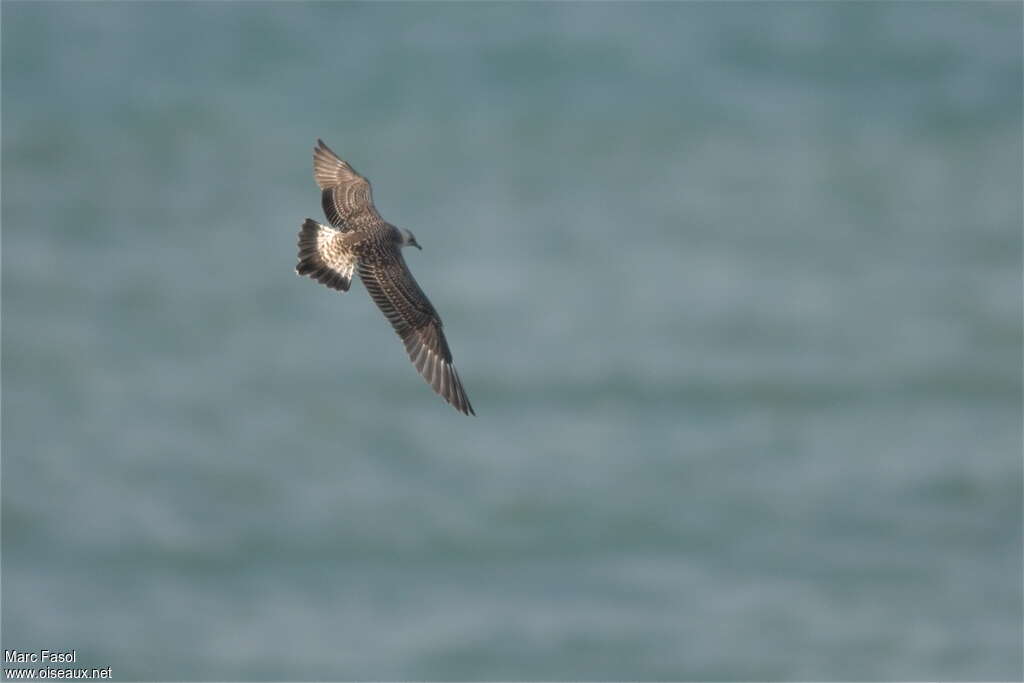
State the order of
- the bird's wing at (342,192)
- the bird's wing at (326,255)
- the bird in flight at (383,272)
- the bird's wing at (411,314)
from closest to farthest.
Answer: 1. the bird's wing at (326,255)
2. the bird in flight at (383,272)
3. the bird's wing at (411,314)
4. the bird's wing at (342,192)

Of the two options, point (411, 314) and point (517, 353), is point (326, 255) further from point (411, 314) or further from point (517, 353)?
point (517, 353)

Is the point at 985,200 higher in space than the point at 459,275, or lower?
higher

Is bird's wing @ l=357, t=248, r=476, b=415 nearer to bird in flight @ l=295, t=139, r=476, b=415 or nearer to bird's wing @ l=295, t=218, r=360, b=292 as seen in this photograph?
bird in flight @ l=295, t=139, r=476, b=415

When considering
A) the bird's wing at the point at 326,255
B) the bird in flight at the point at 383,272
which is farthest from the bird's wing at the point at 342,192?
the bird's wing at the point at 326,255

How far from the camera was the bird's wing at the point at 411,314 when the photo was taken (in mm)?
8953

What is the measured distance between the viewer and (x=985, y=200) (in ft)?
88.5

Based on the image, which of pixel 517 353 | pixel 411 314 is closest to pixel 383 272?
pixel 411 314

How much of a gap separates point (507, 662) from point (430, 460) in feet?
10.9

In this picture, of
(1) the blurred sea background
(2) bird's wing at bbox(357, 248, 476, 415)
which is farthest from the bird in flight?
(1) the blurred sea background

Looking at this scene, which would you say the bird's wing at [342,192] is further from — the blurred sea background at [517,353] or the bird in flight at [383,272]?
the blurred sea background at [517,353]

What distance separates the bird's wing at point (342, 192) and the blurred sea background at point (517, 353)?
991cm

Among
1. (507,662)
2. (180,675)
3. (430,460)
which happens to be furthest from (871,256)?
(180,675)

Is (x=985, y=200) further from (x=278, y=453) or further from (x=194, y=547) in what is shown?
(x=194, y=547)

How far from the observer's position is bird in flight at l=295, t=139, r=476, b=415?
869 centimetres
